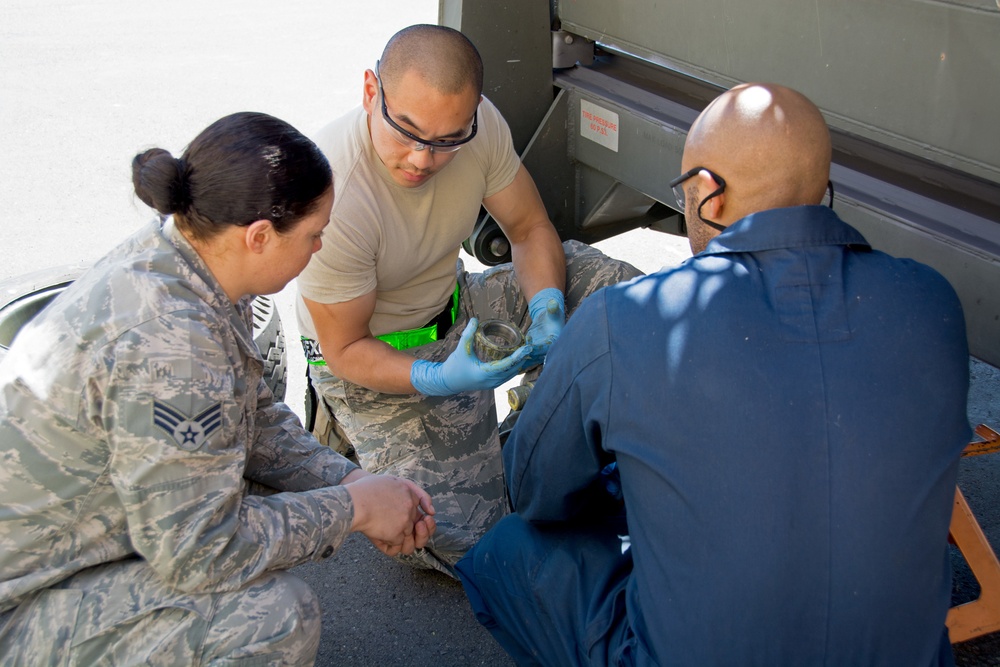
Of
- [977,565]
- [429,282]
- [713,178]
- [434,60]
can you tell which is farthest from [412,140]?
[977,565]

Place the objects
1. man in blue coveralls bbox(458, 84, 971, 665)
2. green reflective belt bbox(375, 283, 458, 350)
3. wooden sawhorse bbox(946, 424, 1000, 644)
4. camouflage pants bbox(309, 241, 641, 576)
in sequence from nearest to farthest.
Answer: man in blue coveralls bbox(458, 84, 971, 665)
wooden sawhorse bbox(946, 424, 1000, 644)
camouflage pants bbox(309, 241, 641, 576)
green reflective belt bbox(375, 283, 458, 350)

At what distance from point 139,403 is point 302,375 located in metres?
1.96

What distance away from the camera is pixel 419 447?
8.87 feet

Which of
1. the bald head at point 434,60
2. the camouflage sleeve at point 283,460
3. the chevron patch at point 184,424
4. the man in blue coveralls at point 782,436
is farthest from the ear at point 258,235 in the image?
the bald head at point 434,60

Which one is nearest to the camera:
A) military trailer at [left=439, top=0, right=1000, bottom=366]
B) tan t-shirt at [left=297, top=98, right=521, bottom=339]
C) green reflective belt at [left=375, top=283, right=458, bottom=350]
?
military trailer at [left=439, top=0, right=1000, bottom=366]

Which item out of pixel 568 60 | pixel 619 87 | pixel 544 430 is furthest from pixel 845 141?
pixel 544 430

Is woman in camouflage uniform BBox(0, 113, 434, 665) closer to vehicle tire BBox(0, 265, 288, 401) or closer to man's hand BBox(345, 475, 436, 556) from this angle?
man's hand BBox(345, 475, 436, 556)

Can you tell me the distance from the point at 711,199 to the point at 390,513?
92cm

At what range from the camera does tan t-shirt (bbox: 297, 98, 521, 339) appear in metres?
2.43

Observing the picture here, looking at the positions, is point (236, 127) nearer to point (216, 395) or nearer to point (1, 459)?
point (216, 395)

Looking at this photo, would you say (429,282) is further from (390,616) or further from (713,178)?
(713,178)

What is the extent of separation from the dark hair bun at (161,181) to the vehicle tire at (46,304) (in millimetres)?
1165

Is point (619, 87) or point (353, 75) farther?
point (353, 75)

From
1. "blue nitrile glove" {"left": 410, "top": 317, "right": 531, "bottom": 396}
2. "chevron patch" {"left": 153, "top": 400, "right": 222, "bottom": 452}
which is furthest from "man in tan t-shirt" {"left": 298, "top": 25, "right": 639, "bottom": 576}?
"chevron patch" {"left": 153, "top": 400, "right": 222, "bottom": 452}
